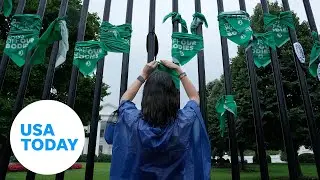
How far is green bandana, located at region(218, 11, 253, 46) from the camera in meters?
3.25

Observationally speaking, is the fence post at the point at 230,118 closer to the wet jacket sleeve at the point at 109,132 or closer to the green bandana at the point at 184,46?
the green bandana at the point at 184,46

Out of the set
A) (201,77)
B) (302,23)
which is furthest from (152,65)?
(302,23)

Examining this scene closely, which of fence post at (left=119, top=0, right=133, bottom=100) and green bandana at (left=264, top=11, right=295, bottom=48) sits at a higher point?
green bandana at (left=264, top=11, right=295, bottom=48)

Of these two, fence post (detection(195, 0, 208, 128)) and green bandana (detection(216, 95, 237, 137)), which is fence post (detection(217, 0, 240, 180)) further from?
fence post (detection(195, 0, 208, 128))

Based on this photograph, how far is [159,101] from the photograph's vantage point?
2004mm

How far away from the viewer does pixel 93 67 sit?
3.19m

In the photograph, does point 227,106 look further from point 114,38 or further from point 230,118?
point 114,38

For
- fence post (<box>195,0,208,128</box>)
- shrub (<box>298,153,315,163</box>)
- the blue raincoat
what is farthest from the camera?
shrub (<box>298,153,315,163</box>)

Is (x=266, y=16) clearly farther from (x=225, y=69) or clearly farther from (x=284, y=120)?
(x=284, y=120)

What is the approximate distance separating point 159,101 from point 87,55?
4.78ft

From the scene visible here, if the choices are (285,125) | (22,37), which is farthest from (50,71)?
(285,125)

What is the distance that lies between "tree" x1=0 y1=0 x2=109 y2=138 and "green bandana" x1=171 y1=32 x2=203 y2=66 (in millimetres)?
7539

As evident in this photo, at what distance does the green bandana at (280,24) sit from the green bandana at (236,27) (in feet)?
0.86

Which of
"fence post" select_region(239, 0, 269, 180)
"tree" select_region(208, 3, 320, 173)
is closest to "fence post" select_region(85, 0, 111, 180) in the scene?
"fence post" select_region(239, 0, 269, 180)
